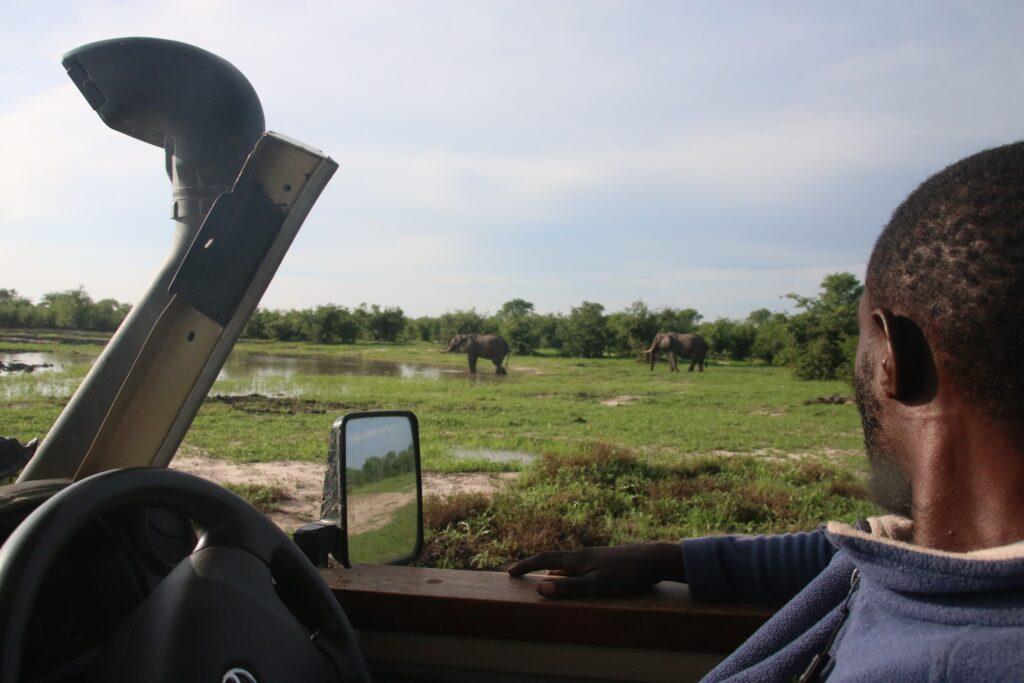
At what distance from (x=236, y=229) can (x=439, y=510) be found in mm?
1825

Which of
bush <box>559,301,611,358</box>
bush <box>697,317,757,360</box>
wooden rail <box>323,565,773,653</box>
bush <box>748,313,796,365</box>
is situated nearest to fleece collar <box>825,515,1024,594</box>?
wooden rail <box>323,565,773,653</box>

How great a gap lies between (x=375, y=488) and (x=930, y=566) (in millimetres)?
1002

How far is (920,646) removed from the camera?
0.60m

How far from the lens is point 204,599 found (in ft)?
2.54

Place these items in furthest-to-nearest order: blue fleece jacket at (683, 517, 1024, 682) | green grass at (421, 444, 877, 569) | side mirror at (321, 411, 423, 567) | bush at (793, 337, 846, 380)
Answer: bush at (793, 337, 846, 380) < green grass at (421, 444, 877, 569) < side mirror at (321, 411, 423, 567) < blue fleece jacket at (683, 517, 1024, 682)

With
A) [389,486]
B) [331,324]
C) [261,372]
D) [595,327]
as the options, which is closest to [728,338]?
[595,327]

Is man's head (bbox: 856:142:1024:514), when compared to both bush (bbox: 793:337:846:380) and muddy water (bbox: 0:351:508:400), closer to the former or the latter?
muddy water (bbox: 0:351:508:400)

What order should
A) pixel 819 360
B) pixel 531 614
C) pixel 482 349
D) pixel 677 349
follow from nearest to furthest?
pixel 531 614
pixel 819 360
pixel 482 349
pixel 677 349

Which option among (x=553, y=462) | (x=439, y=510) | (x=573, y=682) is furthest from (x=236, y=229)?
(x=553, y=462)

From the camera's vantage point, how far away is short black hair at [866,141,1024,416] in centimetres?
62

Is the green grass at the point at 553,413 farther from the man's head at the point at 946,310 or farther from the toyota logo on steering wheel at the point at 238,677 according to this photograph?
the man's head at the point at 946,310

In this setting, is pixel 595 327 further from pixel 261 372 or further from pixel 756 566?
pixel 756 566

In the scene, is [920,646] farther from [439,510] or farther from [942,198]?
[439,510]

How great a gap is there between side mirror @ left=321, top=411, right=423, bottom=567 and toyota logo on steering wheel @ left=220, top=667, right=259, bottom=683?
50cm
